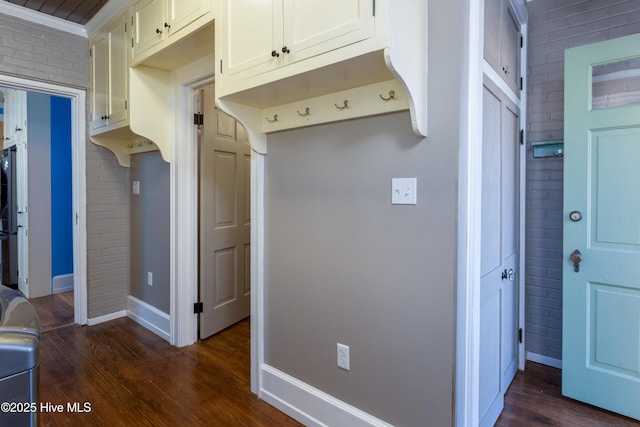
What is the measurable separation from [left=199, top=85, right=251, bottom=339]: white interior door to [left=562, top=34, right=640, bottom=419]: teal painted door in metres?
2.34

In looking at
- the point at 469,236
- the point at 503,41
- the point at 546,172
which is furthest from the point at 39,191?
the point at 546,172

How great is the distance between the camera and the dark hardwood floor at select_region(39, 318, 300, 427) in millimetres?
1813

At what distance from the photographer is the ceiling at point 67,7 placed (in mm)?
2562

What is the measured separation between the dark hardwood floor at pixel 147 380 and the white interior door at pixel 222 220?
24 centimetres

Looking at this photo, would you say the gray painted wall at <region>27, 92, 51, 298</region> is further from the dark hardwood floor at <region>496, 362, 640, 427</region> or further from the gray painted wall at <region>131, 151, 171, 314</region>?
the dark hardwood floor at <region>496, 362, 640, 427</region>

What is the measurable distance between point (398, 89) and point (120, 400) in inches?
87.3

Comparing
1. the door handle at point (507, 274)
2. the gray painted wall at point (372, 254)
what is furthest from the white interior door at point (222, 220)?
the door handle at point (507, 274)

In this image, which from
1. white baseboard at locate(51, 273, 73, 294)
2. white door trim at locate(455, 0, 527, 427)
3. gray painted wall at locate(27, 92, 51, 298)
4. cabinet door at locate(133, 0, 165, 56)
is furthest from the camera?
white baseboard at locate(51, 273, 73, 294)

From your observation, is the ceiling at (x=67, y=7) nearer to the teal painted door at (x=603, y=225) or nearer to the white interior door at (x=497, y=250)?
the white interior door at (x=497, y=250)

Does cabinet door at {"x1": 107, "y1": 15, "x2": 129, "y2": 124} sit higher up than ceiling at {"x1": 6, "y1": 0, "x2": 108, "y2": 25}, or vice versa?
ceiling at {"x1": 6, "y1": 0, "x2": 108, "y2": 25}

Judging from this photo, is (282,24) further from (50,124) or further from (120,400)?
(50,124)

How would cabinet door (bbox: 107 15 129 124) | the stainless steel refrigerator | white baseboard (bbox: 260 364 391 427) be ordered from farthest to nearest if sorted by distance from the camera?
the stainless steel refrigerator < cabinet door (bbox: 107 15 129 124) < white baseboard (bbox: 260 364 391 427)

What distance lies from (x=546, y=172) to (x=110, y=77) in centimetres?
332

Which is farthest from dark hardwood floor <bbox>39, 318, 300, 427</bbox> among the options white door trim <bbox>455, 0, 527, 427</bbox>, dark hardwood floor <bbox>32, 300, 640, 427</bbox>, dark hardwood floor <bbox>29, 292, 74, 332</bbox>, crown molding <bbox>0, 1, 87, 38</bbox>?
crown molding <bbox>0, 1, 87, 38</bbox>
